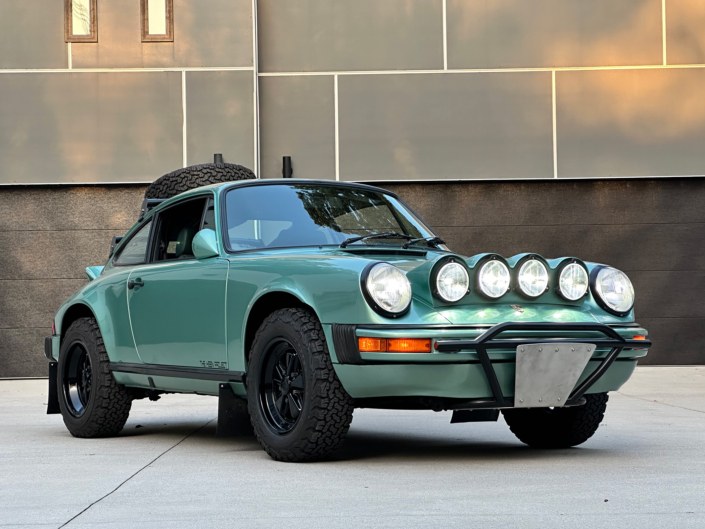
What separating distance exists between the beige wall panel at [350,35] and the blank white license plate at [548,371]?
9405mm

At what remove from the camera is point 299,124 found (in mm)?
13602

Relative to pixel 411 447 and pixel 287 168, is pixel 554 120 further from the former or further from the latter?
pixel 411 447

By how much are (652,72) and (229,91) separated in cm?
571

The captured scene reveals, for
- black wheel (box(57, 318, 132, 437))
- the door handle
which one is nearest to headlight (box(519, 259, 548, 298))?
the door handle


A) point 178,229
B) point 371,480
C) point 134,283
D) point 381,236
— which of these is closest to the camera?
point 371,480

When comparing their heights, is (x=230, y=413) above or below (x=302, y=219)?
below

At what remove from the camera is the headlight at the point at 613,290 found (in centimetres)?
509

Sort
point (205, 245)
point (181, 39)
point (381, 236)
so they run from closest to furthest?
point (205, 245), point (381, 236), point (181, 39)

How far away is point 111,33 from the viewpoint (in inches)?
533

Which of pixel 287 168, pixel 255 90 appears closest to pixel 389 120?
pixel 287 168

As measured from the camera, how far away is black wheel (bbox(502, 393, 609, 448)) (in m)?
5.50

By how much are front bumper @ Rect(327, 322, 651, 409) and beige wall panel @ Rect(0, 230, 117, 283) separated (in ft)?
31.7

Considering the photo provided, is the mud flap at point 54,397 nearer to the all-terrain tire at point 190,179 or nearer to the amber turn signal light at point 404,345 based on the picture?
the all-terrain tire at point 190,179

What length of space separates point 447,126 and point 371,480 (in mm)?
9668
